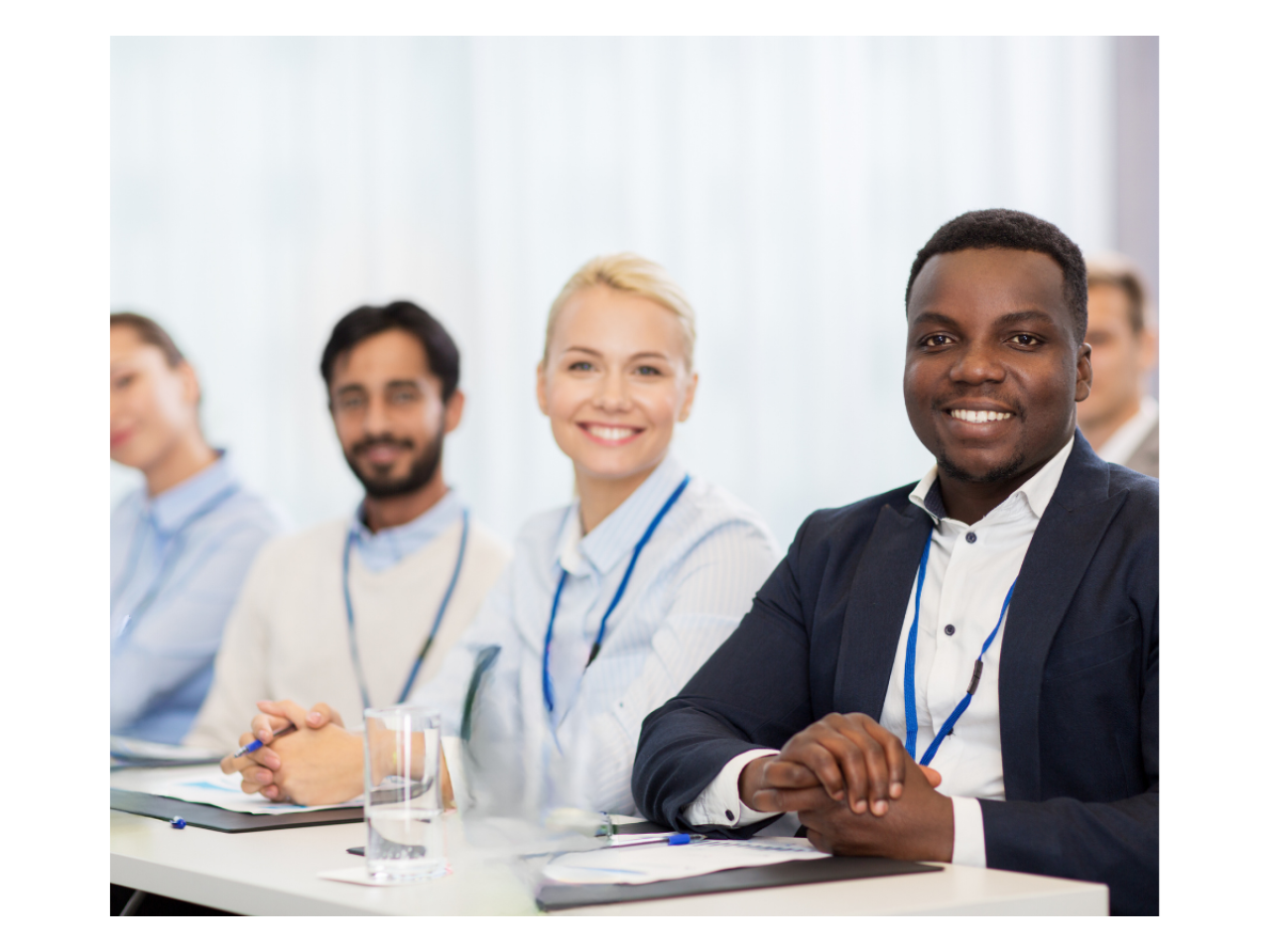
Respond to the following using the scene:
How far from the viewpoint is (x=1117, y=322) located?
396 cm

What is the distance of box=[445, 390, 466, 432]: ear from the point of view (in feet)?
10.2

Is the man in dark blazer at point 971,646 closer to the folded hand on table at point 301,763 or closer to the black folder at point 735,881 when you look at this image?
the black folder at point 735,881

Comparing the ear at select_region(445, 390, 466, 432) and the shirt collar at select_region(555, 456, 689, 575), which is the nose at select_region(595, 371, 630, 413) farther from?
the ear at select_region(445, 390, 466, 432)

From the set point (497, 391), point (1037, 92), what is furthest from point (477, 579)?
point (1037, 92)

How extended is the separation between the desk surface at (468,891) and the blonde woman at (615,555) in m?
0.45

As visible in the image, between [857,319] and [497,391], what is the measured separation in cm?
123

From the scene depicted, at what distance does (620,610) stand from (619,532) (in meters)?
0.15

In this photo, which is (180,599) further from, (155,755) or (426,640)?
(155,755)

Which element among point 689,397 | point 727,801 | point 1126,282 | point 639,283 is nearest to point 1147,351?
point 1126,282

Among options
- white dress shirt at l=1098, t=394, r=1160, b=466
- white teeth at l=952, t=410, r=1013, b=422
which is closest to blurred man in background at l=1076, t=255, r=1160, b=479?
white dress shirt at l=1098, t=394, r=1160, b=466

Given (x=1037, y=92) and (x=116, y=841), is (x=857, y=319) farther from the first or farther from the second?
(x=116, y=841)

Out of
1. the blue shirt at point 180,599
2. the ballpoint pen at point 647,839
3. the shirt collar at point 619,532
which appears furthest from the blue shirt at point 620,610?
the blue shirt at point 180,599

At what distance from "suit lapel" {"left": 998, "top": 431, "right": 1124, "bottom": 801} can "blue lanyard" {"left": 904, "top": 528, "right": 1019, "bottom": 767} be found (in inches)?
1.2

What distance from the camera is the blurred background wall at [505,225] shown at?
4.17m
